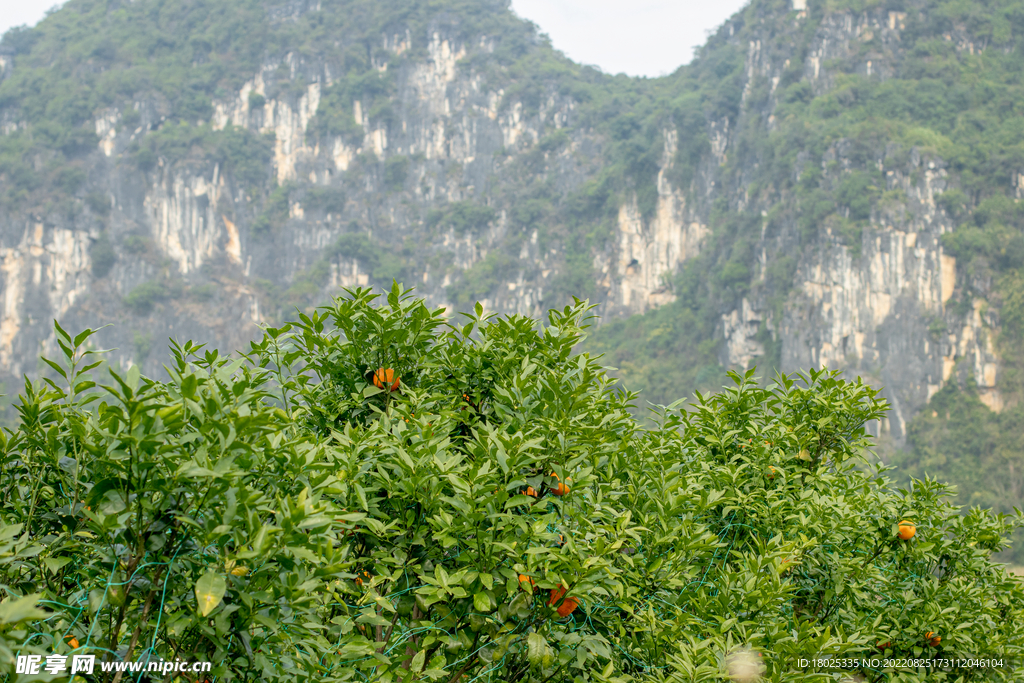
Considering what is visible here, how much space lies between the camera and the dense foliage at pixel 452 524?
0.85m

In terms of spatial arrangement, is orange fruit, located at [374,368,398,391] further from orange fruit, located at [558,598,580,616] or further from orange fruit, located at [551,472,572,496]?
orange fruit, located at [558,598,580,616]

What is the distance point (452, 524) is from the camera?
108 centimetres

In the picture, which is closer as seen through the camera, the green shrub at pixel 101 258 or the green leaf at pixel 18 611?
the green leaf at pixel 18 611

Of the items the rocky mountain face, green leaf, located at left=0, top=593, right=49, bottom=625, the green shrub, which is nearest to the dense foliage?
green leaf, located at left=0, top=593, right=49, bottom=625

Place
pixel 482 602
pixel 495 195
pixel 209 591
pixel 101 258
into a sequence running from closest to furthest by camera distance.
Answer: pixel 209 591 < pixel 482 602 < pixel 101 258 < pixel 495 195

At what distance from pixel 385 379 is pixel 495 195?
36.3m

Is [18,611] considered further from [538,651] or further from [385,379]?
[385,379]

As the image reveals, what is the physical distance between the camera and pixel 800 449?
6.24ft

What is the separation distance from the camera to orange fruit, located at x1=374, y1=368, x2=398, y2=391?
4.91ft

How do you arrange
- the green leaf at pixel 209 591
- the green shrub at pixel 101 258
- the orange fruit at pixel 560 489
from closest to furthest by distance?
the green leaf at pixel 209 591 → the orange fruit at pixel 560 489 → the green shrub at pixel 101 258

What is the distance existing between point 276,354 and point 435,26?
42482mm

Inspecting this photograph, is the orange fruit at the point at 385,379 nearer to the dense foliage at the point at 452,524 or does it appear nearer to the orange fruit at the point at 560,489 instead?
the dense foliage at the point at 452,524

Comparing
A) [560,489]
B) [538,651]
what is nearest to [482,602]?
[538,651]

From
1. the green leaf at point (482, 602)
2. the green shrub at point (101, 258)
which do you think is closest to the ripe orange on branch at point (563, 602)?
the green leaf at point (482, 602)
